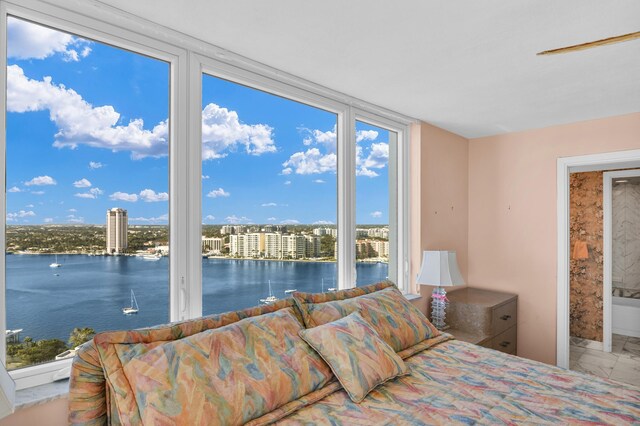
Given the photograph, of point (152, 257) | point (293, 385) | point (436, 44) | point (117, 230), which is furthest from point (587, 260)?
point (117, 230)

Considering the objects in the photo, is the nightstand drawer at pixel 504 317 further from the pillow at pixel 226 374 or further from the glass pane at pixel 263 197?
the pillow at pixel 226 374

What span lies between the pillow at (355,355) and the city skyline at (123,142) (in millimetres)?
946

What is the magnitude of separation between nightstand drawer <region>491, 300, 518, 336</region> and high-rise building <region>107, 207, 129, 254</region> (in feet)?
10.2

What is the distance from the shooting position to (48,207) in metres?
1.78

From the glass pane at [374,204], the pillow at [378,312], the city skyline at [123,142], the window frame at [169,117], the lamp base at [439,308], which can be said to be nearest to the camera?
the window frame at [169,117]

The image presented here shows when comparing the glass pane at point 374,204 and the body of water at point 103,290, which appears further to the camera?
the glass pane at point 374,204

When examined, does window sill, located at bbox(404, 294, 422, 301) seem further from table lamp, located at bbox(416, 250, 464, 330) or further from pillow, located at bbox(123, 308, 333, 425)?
pillow, located at bbox(123, 308, 333, 425)

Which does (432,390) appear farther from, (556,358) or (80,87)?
(556,358)

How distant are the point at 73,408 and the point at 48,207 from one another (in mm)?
925

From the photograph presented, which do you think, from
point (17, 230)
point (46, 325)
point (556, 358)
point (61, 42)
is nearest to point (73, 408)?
point (46, 325)

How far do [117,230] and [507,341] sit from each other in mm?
3576

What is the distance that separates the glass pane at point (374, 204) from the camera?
3.26 metres

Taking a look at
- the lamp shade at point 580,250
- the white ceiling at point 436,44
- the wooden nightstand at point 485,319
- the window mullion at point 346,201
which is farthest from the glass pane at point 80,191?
the lamp shade at point 580,250

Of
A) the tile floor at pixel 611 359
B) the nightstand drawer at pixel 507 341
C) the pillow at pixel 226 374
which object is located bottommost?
the tile floor at pixel 611 359
